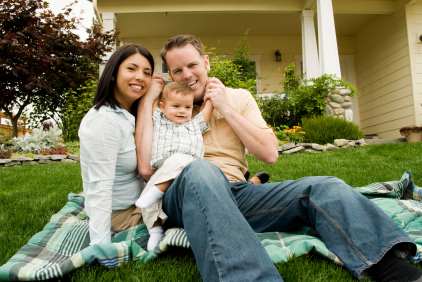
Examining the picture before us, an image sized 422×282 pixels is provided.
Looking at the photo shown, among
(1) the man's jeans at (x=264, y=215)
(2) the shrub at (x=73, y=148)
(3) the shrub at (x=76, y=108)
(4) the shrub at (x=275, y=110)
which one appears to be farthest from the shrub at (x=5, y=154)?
(4) the shrub at (x=275, y=110)

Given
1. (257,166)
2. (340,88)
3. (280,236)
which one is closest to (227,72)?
(340,88)

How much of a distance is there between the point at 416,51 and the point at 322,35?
2.56m

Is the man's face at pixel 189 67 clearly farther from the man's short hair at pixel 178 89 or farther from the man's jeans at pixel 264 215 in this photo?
the man's jeans at pixel 264 215

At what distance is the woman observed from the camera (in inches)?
65.4

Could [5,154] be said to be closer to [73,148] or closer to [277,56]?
[73,148]

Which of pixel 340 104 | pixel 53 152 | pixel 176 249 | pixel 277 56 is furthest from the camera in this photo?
pixel 277 56

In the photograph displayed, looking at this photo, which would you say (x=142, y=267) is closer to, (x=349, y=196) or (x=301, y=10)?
(x=349, y=196)

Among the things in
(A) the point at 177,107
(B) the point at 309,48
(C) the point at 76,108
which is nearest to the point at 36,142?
(C) the point at 76,108

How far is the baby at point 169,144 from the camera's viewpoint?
1692 mm

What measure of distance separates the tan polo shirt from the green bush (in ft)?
13.4

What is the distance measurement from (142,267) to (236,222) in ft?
1.86

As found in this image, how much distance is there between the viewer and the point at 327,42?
6.96m

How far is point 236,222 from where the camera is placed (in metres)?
1.26

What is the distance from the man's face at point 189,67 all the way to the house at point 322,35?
18.3 feet
